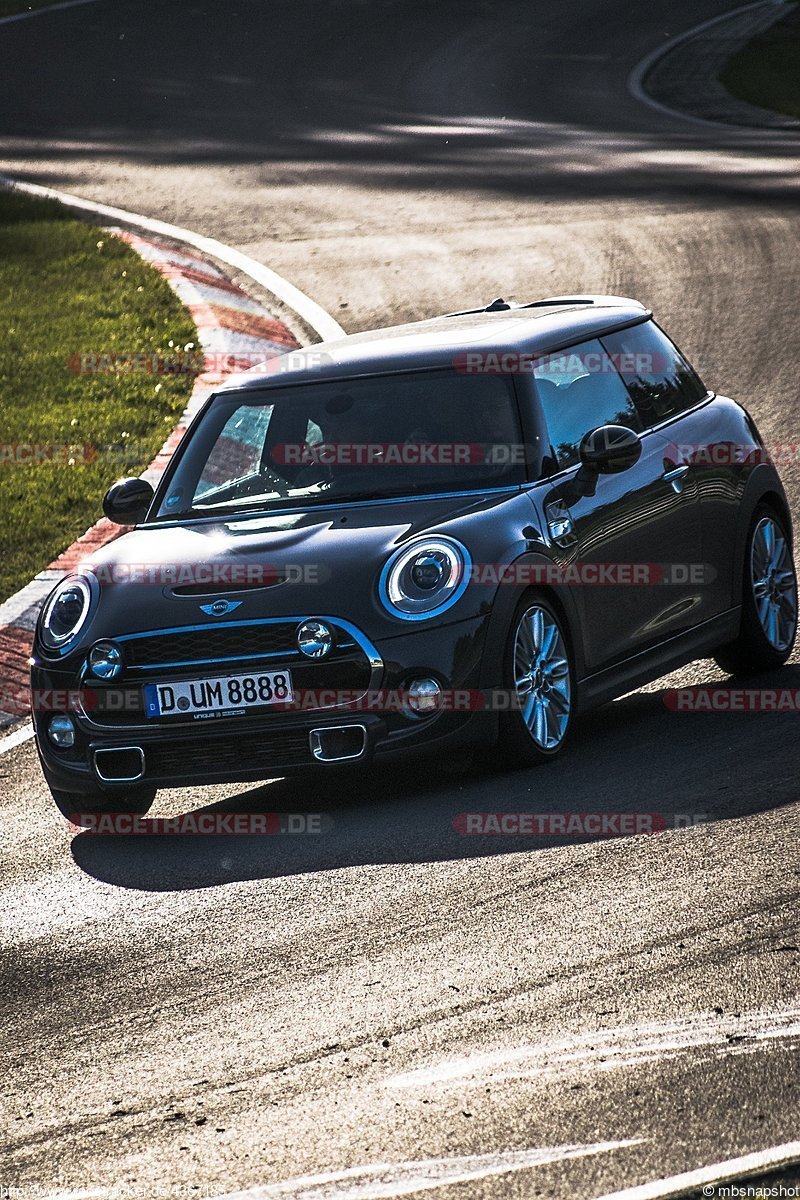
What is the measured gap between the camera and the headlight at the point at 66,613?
7.16 m

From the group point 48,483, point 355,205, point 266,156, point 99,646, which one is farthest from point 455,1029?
point 266,156

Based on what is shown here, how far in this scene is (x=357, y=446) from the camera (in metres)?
7.72

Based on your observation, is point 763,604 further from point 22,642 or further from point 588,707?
point 22,642

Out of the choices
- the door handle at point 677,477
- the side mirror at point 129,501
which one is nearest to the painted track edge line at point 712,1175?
the door handle at point 677,477

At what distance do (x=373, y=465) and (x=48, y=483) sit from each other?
17.4 feet

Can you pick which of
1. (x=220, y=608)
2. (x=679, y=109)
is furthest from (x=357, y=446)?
(x=679, y=109)

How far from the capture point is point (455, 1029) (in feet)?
15.4

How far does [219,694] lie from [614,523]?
188 cm

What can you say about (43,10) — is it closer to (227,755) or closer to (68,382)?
(68,382)

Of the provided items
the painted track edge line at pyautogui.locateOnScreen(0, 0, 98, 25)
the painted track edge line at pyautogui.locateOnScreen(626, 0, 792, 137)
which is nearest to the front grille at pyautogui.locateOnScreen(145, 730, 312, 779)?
the painted track edge line at pyautogui.locateOnScreen(626, 0, 792, 137)

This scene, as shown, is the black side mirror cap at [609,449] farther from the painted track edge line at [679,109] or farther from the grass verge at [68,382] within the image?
the painted track edge line at [679,109]

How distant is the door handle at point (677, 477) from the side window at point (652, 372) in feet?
0.81

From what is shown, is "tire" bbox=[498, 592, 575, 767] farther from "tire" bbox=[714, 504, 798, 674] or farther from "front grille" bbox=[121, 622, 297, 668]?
"tire" bbox=[714, 504, 798, 674]

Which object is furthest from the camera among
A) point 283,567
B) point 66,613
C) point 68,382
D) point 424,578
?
point 68,382
